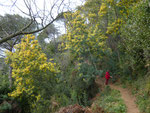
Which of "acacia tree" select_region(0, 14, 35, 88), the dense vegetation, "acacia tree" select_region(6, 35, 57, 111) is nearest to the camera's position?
"acacia tree" select_region(0, 14, 35, 88)

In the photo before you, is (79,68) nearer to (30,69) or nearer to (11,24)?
(30,69)

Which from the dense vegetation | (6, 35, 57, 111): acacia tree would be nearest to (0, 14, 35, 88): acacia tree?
(6, 35, 57, 111): acacia tree

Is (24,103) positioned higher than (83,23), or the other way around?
(83,23)

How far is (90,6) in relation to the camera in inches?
464

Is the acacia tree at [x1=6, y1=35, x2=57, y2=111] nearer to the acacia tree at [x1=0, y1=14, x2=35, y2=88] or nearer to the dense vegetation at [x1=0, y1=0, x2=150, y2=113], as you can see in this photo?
the dense vegetation at [x1=0, y1=0, x2=150, y2=113]

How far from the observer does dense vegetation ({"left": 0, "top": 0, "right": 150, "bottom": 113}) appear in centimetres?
547

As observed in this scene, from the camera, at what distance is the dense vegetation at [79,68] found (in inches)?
215

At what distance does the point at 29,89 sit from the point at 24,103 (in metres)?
3.25

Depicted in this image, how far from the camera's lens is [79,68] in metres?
8.02

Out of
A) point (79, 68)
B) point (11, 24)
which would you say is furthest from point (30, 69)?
point (79, 68)

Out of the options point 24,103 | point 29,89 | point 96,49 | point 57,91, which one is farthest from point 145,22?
point 24,103

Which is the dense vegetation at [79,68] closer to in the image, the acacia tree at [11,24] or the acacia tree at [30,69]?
the acacia tree at [30,69]

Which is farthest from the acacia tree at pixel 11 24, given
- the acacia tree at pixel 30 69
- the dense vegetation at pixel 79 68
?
the dense vegetation at pixel 79 68

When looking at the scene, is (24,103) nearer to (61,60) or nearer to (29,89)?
(29,89)
